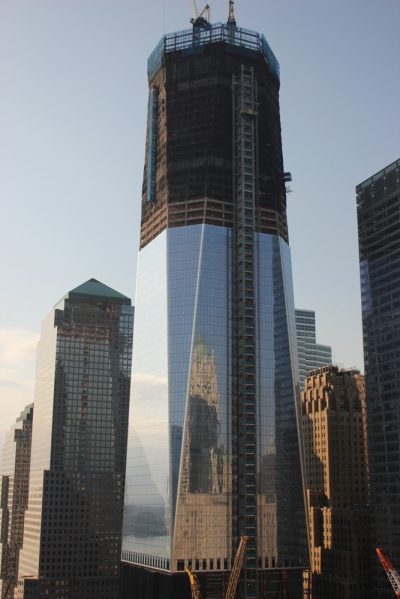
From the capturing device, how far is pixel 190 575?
198 metres

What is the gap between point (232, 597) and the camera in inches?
7835

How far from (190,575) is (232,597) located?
11927 millimetres
